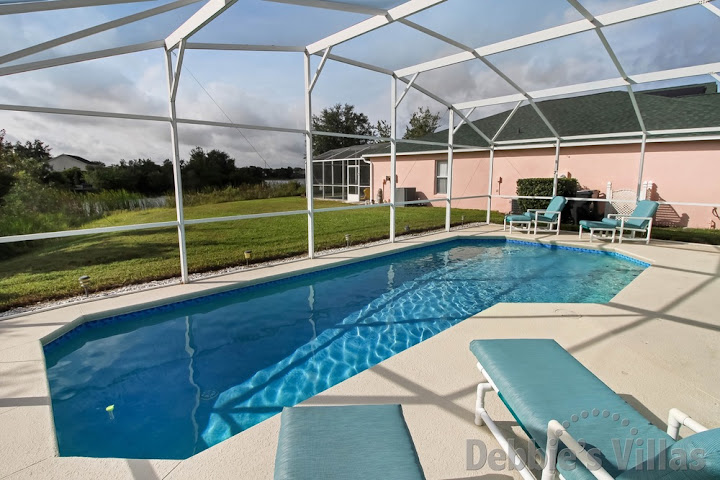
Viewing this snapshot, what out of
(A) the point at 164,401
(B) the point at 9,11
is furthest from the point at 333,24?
(A) the point at 164,401

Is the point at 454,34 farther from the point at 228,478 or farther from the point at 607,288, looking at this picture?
the point at 228,478

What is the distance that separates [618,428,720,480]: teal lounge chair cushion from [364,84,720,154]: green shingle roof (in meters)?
12.7

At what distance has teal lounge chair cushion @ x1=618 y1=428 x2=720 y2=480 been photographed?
128 centimetres

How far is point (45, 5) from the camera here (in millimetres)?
3020

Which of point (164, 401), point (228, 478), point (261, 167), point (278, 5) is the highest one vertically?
point (278, 5)

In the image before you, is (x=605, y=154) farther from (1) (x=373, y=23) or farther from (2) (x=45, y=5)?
(2) (x=45, y=5)

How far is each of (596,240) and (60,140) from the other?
47.2 ft

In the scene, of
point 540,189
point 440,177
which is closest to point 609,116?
point 540,189

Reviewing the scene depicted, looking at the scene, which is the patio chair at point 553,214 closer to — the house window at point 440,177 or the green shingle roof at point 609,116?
the green shingle roof at point 609,116

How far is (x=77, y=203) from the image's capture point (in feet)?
31.4

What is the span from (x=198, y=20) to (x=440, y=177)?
13106mm

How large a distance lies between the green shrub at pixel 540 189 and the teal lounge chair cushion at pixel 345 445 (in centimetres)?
1091

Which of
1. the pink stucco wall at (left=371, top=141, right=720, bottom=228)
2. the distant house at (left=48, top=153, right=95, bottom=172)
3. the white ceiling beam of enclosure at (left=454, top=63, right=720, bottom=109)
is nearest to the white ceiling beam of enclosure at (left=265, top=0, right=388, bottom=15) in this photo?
the white ceiling beam of enclosure at (left=454, top=63, right=720, bottom=109)

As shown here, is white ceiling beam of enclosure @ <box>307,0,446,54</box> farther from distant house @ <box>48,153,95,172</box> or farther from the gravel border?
distant house @ <box>48,153,95,172</box>
